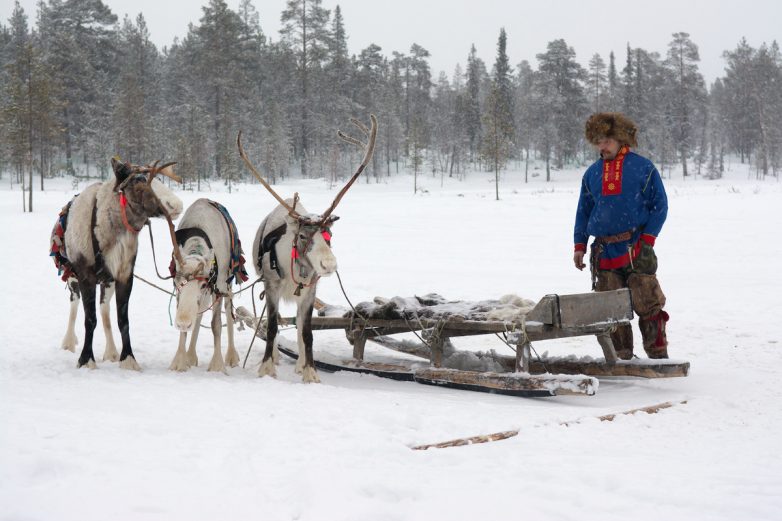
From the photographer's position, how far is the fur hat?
19.8ft

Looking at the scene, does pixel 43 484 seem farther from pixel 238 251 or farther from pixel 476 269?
pixel 476 269

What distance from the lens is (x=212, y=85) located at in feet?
181

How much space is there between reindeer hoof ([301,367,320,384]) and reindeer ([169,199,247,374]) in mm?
974

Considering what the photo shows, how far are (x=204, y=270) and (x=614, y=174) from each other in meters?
3.94

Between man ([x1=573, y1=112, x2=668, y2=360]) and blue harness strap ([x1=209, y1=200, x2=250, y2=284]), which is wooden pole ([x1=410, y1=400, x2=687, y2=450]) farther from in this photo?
blue harness strap ([x1=209, y1=200, x2=250, y2=284])

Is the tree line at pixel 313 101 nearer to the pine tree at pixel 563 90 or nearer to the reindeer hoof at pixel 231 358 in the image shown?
the pine tree at pixel 563 90

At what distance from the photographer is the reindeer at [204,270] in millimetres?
5758

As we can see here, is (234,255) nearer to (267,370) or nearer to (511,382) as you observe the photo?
(267,370)

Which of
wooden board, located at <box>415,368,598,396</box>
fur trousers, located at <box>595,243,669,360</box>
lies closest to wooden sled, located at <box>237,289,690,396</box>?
wooden board, located at <box>415,368,598,396</box>

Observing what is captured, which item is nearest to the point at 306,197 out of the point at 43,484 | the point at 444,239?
the point at 444,239

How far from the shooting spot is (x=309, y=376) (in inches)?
241

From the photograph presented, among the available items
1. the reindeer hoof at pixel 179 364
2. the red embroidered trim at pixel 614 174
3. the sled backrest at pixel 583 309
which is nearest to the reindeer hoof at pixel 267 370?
the reindeer hoof at pixel 179 364

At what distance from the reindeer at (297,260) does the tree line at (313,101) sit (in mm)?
38116

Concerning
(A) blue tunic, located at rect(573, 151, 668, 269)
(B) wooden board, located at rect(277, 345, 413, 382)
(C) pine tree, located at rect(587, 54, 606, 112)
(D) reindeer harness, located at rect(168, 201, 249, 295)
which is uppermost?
(C) pine tree, located at rect(587, 54, 606, 112)
